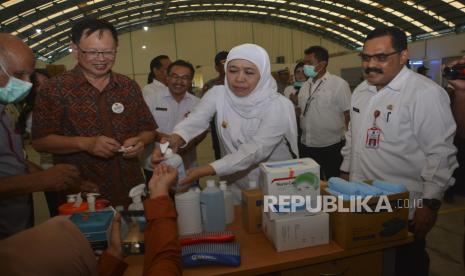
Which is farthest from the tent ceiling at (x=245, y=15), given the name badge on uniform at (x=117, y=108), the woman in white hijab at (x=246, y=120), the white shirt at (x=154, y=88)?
the woman in white hijab at (x=246, y=120)

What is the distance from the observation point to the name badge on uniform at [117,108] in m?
2.04

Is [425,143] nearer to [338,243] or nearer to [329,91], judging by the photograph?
[338,243]

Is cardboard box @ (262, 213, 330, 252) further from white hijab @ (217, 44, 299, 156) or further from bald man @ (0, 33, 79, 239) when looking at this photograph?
bald man @ (0, 33, 79, 239)

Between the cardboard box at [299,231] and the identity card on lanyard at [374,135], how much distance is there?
78cm

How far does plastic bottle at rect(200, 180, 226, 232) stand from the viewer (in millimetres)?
1694

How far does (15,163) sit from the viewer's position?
176 centimetres

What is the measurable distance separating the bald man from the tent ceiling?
1221 centimetres

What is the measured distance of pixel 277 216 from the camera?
152cm

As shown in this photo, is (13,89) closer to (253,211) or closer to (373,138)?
(253,211)

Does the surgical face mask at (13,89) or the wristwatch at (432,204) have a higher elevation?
the surgical face mask at (13,89)

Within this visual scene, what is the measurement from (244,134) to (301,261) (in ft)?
3.29

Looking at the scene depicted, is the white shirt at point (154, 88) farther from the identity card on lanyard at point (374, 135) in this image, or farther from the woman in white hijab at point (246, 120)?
the identity card on lanyard at point (374, 135)

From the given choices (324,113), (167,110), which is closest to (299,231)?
(167,110)

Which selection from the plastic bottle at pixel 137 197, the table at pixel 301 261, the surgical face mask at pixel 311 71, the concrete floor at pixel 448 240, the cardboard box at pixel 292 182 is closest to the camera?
the table at pixel 301 261
